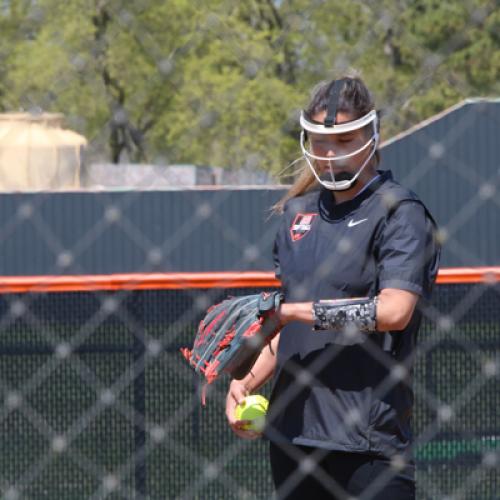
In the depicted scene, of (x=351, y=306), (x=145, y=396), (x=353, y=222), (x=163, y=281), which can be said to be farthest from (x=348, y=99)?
(x=145, y=396)

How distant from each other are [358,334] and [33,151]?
2.75m

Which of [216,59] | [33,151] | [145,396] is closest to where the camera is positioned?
[145,396]

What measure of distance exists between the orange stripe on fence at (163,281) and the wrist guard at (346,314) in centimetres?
103

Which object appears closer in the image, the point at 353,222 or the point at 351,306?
the point at 351,306

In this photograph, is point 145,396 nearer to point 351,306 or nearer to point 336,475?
point 336,475

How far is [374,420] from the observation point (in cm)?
222

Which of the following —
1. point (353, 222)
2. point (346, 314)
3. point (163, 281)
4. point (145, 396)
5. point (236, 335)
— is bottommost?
point (145, 396)

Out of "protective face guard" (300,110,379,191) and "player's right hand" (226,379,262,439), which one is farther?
"player's right hand" (226,379,262,439)

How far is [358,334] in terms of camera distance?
2209 millimetres

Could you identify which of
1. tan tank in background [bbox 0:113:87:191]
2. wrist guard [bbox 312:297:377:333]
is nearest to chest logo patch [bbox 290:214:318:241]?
wrist guard [bbox 312:297:377:333]

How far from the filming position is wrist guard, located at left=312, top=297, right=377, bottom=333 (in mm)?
2123

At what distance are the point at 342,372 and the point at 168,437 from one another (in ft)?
3.64

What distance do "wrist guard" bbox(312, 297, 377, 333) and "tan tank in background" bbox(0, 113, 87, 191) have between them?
2.04 meters

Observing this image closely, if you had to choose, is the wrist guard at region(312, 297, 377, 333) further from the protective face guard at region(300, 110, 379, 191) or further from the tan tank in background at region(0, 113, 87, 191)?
the tan tank in background at region(0, 113, 87, 191)
